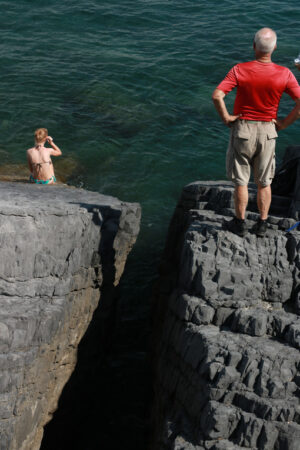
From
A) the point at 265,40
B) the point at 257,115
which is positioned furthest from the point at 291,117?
the point at 265,40

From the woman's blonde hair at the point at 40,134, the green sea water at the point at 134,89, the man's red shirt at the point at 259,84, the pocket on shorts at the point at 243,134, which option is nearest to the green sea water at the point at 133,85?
the green sea water at the point at 134,89

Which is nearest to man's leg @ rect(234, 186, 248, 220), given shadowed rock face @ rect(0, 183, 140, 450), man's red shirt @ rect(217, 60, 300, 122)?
man's red shirt @ rect(217, 60, 300, 122)

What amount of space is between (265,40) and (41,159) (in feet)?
20.2

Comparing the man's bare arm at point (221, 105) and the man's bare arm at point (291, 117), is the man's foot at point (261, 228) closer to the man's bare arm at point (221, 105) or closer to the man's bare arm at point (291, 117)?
the man's bare arm at point (291, 117)

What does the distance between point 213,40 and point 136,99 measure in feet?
17.8

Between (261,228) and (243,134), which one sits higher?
(243,134)

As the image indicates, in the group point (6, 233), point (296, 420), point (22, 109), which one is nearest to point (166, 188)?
point (22, 109)

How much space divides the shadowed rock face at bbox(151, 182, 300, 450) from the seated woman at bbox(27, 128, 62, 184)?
14.4 feet

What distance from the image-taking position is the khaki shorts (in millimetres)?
6715

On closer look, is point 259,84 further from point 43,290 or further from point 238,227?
point 43,290

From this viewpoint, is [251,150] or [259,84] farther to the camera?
[251,150]

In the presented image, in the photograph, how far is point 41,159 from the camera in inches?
441

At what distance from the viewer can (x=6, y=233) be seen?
7.03 m

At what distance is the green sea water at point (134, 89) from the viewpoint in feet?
48.8
